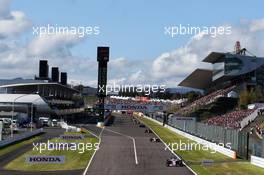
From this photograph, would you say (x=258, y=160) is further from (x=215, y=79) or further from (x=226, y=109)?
(x=215, y=79)

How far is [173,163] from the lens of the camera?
48.1 meters

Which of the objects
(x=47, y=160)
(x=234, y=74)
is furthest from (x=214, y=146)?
(x=234, y=74)

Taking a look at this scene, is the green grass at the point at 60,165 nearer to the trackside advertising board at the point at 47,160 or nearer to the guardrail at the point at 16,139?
the trackside advertising board at the point at 47,160

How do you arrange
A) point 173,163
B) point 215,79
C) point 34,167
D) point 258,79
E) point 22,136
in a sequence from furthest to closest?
1. point 215,79
2. point 258,79
3. point 22,136
4. point 173,163
5. point 34,167

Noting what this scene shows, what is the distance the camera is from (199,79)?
182 m

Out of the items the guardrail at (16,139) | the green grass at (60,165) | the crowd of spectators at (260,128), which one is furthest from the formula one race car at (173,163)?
the guardrail at (16,139)

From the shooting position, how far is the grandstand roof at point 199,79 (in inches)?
6806

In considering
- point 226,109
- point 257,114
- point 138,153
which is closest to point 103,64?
point 226,109

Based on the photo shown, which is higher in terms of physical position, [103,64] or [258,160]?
[103,64]

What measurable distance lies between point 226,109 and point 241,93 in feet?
16.3

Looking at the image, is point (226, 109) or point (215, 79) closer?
point (226, 109)

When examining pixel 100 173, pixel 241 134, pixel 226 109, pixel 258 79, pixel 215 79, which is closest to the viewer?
pixel 100 173

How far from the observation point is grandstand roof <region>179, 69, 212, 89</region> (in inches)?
6806

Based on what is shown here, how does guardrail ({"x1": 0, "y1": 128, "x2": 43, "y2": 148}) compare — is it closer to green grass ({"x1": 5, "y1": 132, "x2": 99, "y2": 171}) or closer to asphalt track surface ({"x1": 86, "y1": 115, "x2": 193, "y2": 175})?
green grass ({"x1": 5, "y1": 132, "x2": 99, "y2": 171})
